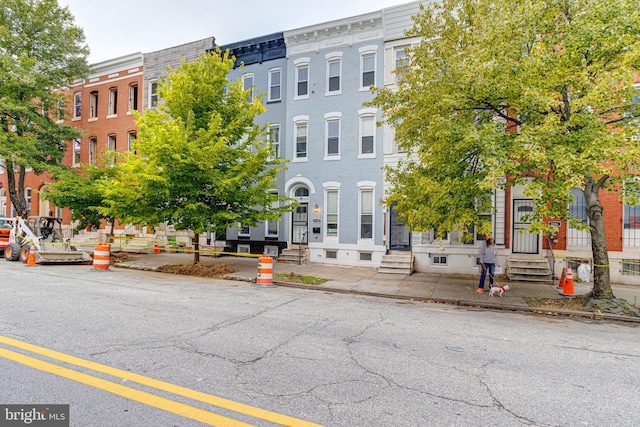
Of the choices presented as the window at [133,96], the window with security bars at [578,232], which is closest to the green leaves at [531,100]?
the window with security bars at [578,232]

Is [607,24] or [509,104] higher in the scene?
[607,24]

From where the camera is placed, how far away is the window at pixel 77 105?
1042 inches

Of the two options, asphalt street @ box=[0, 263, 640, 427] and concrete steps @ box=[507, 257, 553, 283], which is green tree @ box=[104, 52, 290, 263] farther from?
concrete steps @ box=[507, 257, 553, 283]

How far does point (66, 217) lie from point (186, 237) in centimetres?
1144

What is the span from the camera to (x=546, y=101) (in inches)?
313

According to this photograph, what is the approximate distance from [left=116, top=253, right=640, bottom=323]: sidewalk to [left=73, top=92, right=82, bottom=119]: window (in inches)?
645

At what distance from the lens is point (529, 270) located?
13.6 meters

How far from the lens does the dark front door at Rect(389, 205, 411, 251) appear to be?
54.0ft

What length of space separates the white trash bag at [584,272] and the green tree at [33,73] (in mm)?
25637

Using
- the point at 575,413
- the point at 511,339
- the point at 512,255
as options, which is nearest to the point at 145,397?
the point at 575,413

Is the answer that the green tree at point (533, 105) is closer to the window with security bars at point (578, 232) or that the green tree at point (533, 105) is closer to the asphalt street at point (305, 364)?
the asphalt street at point (305, 364)

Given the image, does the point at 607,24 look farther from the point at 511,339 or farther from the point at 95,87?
the point at 95,87

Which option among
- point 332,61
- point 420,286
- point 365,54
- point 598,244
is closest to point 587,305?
point 598,244

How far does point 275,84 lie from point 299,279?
1162 centimetres
